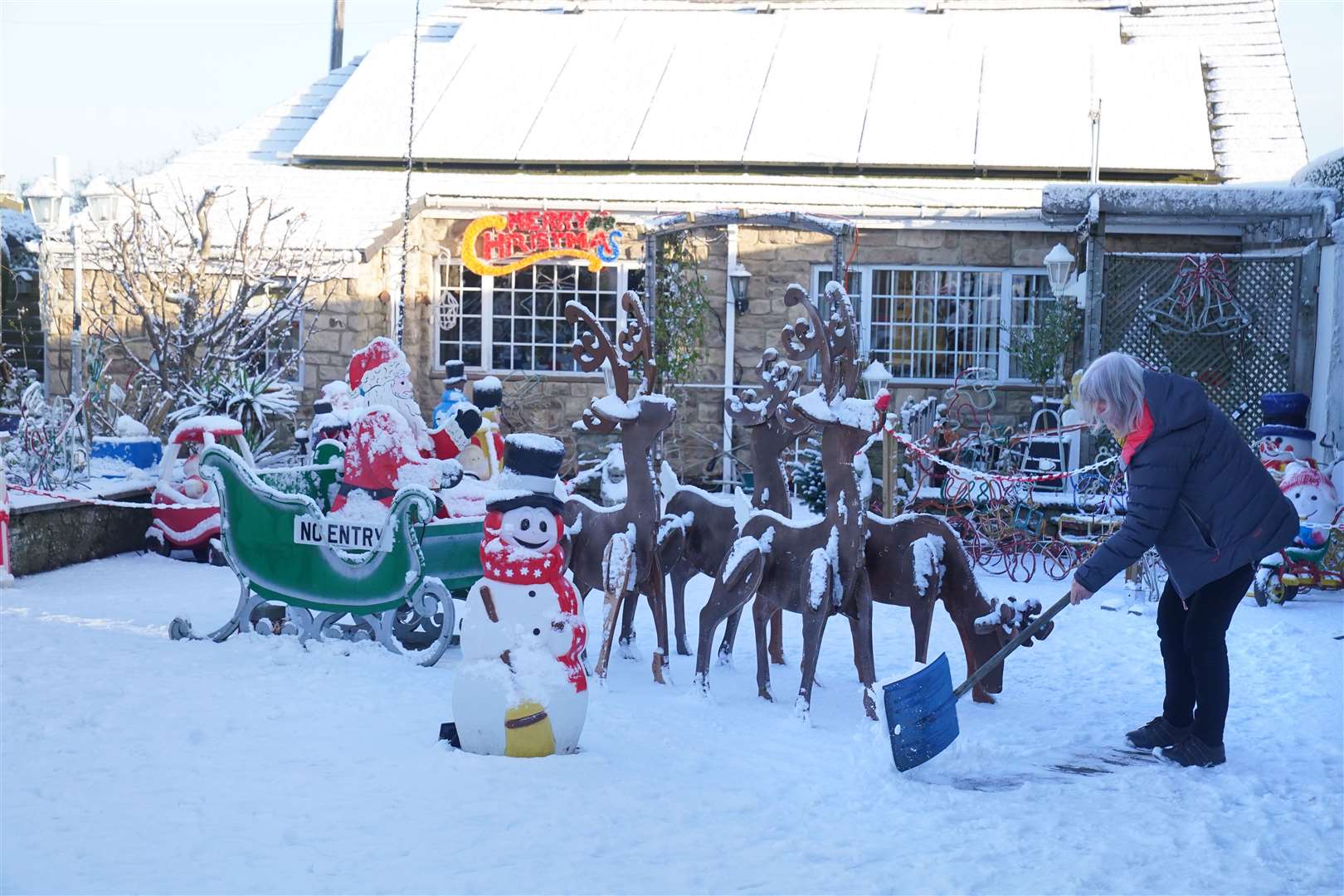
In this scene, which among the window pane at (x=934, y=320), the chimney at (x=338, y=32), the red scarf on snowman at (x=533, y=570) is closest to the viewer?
the red scarf on snowman at (x=533, y=570)

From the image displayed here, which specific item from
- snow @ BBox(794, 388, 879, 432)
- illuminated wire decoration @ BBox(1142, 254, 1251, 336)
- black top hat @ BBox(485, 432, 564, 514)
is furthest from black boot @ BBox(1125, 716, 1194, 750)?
illuminated wire decoration @ BBox(1142, 254, 1251, 336)

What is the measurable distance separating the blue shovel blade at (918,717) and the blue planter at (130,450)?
22.7 ft

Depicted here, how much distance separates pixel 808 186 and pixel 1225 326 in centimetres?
422

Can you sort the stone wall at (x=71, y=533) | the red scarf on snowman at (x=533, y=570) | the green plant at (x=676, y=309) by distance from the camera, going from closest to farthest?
1. the red scarf on snowman at (x=533, y=570)
2. the stone wall at (x=71, y=533)
3. the green plant at (x=676, y=309)

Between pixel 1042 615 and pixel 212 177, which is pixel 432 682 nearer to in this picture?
pixel 1042 615

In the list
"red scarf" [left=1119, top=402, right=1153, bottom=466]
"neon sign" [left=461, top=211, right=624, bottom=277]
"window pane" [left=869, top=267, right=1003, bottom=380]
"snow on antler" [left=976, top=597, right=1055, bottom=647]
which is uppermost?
"neon sign" [left=461, top=211, right=624, bottom=277]

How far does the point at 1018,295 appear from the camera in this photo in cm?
1277

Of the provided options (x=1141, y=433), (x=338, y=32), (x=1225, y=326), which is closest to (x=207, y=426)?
(x=1141, y=433)

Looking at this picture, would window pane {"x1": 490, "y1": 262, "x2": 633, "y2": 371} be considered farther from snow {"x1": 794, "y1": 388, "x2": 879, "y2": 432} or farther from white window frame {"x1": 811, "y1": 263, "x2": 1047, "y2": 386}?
snow {"x1": 794, "y1": 388, "x2": 879, "y2": 432}

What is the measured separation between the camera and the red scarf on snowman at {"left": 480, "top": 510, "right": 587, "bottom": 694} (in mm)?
4684

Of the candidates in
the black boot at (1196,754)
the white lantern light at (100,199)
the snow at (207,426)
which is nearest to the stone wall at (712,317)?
the white lantern light at (100,199)

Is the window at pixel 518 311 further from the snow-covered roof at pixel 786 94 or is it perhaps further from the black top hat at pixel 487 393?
the black top hat at pixel 487 393

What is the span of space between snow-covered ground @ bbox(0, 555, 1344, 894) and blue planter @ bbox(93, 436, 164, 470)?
3546 mm

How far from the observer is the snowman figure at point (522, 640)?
4574mm
